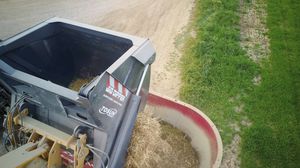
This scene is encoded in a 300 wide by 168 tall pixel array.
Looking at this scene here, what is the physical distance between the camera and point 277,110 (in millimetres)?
5258

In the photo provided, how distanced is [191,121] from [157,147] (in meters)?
0.61

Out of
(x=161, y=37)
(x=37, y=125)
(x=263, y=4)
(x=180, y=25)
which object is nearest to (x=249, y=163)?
(x=37, y=125)

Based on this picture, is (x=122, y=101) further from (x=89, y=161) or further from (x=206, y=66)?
(x=206, y=66)

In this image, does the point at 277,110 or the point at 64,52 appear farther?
the point at 277,110

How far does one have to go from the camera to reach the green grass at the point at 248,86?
4625mm

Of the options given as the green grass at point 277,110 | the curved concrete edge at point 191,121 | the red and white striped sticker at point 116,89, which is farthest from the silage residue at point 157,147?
the green grass at point 277,110

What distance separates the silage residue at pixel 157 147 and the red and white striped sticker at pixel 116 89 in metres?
0.74

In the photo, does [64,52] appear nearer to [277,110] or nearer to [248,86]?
[248,86]

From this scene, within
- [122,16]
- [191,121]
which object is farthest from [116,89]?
[122,16]

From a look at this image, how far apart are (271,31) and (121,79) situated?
20.7 feet

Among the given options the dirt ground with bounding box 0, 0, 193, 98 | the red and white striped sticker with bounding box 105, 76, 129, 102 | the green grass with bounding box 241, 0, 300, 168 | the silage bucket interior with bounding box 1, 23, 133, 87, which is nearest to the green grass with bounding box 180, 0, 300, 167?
the green grass with bounding box 241, 0, 300, 168

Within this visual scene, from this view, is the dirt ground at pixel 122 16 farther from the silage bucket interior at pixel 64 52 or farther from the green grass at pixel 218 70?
the silage bucket interior at pixel 64 52

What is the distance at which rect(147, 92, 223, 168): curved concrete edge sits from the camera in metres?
3.64

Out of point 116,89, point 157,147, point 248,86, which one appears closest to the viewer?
point 116,89
